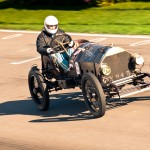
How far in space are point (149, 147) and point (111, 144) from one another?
0.69 meters

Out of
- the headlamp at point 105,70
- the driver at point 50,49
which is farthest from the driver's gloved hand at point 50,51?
the headlamp at point 105,70

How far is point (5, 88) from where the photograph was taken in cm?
1478

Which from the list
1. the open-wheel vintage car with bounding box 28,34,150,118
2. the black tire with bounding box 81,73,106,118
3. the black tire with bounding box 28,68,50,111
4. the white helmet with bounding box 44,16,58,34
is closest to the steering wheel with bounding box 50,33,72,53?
the open-wheel vintage car with bounding box 28,34,150,118

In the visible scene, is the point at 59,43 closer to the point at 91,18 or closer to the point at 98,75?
the point at 98,75

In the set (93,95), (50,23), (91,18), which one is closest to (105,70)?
(93,95)

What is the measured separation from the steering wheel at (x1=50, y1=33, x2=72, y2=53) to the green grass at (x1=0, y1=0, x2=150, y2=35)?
9.61m

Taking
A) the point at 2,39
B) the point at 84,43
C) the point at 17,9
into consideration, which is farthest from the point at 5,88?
the point at 17,9

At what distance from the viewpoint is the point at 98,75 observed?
10.9m

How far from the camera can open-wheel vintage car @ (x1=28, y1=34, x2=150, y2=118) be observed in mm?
10688

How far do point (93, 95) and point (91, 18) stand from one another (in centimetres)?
1610

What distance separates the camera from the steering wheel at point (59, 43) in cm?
1191

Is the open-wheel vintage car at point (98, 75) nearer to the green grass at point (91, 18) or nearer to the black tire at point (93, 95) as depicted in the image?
the black tire at point (93, 95)

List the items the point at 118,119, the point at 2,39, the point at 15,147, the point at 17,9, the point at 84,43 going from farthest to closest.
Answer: the point at 17,9
the point at 2,39
the point at 84,43
the point at 118,119
the point at 15,147

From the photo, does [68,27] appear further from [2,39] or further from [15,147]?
[15,147]
